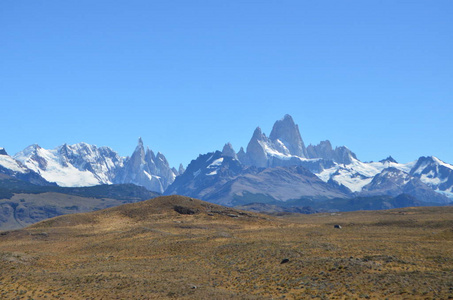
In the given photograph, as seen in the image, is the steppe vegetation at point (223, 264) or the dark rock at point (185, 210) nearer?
the steppe vegetation at point (223, 264)

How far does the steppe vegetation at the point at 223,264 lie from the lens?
2122 inches

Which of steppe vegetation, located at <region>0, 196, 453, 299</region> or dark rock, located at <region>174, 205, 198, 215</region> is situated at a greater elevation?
dark rock, located at <region>174, 205, 198, 215</region>

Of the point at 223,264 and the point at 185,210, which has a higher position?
the point at 185,210

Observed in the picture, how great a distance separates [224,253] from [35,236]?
52.1 metres

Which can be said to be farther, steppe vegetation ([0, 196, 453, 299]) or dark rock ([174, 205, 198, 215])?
dark rock ([174, 205, 198, 215])

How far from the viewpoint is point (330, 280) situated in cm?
5606

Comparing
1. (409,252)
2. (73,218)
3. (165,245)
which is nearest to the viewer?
(409,252)

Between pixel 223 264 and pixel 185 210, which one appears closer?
pixel 223 264

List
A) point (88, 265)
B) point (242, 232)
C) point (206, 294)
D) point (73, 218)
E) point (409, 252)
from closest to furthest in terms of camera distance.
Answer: point (206, 294), point (409, 252), point (88, 265), point (242, 232), point (73, 218)

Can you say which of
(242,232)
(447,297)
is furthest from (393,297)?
(242,232)

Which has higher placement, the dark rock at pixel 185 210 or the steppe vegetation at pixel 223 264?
the dark rock at pixel 185 210

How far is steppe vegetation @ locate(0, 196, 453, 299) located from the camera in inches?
2122

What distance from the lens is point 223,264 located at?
70.6m

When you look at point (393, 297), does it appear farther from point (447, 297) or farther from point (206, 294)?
point (206, 294)
